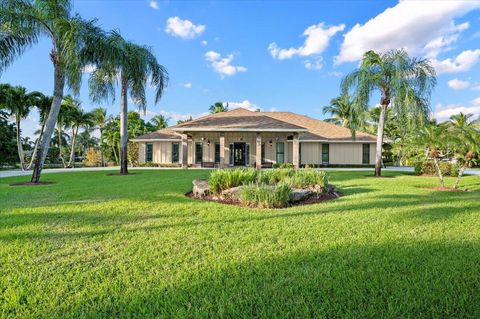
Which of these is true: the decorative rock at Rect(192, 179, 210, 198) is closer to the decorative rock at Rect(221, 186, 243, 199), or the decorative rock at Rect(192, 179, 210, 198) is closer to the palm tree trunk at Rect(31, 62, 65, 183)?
the decorative rock at Rect(221, 186, 243, 199)

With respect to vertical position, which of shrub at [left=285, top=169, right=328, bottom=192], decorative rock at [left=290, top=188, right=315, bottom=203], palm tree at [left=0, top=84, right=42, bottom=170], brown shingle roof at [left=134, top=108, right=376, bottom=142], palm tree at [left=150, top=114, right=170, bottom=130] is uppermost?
palm tree at [left=150, top=114, right=170, bottom=130]

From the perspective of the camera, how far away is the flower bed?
6.83 meters

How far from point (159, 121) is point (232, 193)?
3626 centimetres

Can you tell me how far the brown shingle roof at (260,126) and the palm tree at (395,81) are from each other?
6.82 m

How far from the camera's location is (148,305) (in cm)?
244

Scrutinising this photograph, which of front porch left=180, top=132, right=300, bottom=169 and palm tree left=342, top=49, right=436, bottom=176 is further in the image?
front porch left=180, top=132, right=300, bottom=169

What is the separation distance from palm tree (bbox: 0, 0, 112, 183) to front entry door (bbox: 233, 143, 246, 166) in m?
14.8

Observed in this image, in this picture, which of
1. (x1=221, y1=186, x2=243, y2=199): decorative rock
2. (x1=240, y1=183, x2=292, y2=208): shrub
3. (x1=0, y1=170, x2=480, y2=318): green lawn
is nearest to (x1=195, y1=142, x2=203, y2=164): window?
(x1=221, y1=186, x2=243, y2=199): decorative rock

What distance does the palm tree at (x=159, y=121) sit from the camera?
40.9 metres

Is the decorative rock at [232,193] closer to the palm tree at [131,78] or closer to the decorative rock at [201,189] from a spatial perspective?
the decorative rock at [201,189]

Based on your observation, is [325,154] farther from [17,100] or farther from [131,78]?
[17,100]

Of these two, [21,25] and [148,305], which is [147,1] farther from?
Answer: [148,305]

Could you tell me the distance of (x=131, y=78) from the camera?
15.8m

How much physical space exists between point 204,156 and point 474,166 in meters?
25.5
